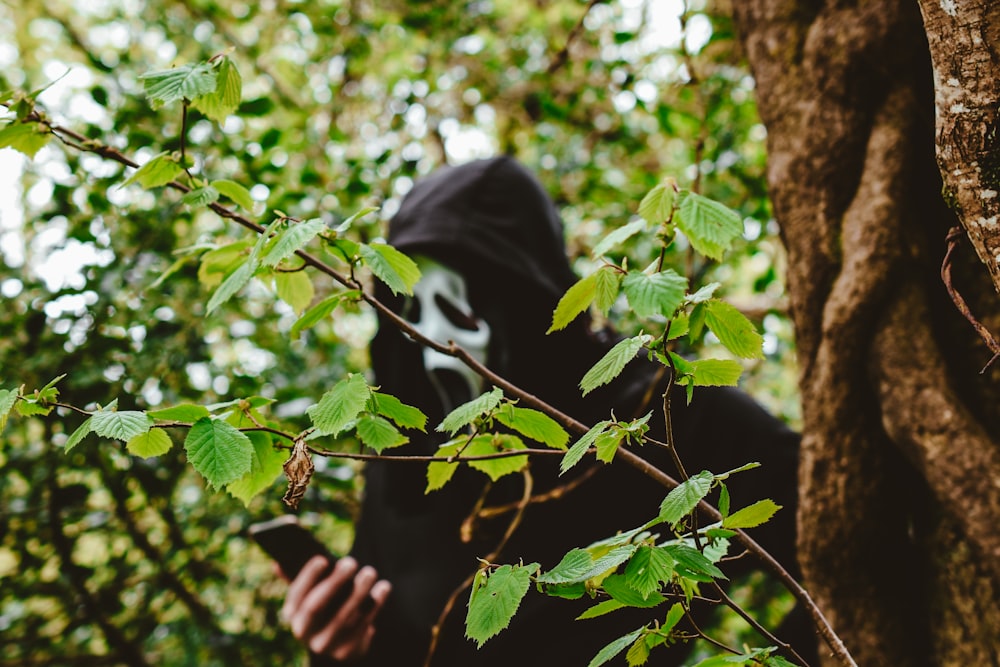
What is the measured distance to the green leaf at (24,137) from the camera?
0.82 meters

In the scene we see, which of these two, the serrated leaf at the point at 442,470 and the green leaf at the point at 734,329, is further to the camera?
the serrated leaf at the point at 442,470

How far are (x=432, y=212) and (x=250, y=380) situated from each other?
28.4 inches

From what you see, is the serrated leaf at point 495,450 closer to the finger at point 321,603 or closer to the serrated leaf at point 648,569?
the serrated leaf at point 648,569

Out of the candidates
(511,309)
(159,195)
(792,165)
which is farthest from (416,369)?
(792,165)

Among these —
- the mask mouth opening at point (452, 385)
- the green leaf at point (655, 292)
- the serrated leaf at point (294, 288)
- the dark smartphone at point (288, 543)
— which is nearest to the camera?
the green leaf at point (655, 292)

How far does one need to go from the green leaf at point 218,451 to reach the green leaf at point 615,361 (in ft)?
1.23

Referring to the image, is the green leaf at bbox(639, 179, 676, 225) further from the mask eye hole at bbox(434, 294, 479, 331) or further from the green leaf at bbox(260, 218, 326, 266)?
the mask eye hole at bbox(434, 294, 479, 331)

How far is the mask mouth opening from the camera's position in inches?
73.1

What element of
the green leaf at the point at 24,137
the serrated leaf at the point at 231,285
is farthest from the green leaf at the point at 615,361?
the green leaf at the point at 24,137

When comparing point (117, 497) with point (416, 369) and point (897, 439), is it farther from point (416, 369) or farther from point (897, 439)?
point (897, 439)

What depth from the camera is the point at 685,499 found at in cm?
67

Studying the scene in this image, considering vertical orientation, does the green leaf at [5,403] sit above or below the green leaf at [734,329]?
below

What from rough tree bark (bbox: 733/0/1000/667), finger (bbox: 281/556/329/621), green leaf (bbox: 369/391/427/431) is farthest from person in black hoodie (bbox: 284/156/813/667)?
green leaf (bbox: 369/391/427/431)

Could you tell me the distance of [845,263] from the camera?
1.14m
